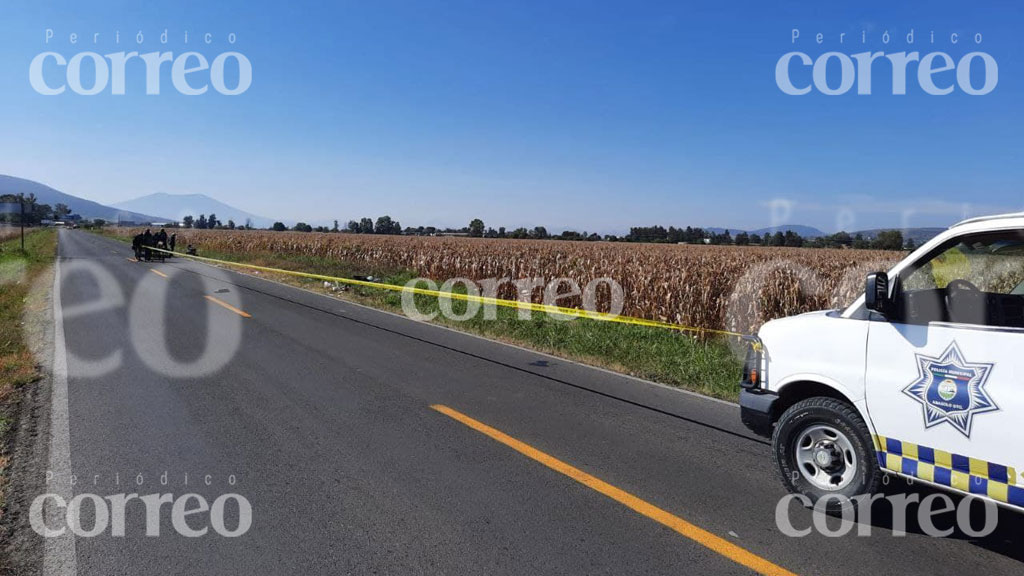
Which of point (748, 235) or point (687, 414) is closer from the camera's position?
point (687, 414)

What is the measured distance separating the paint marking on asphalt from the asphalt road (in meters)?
0.02

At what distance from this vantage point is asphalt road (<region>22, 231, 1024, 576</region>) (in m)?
3.46

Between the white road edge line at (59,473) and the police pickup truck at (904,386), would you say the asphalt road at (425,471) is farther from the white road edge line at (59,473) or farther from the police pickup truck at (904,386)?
the police pickup truck at (904,386)

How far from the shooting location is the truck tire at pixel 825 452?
392 centimetres

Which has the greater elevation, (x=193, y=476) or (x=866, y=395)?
(x=866, y=395)

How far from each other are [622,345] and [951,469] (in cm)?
663

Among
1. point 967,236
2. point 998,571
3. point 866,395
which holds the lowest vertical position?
point 998,571

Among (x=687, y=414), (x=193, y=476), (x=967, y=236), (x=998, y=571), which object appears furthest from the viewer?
(x=687, y=414)

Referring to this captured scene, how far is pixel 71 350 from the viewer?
356 inches

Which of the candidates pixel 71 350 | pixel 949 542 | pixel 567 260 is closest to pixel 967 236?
pixel 949 542

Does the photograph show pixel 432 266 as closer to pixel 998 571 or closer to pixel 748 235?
pixel 998 571

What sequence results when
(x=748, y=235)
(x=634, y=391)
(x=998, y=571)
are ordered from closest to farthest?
(x=998, y=571) < (x=634, y=391) < (x=748, y=235)

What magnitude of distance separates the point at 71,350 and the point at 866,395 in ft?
34.7

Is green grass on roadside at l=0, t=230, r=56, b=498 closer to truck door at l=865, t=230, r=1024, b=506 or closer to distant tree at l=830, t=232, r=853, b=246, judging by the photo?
truck door at l=865, t=230, r=1024, b=506
